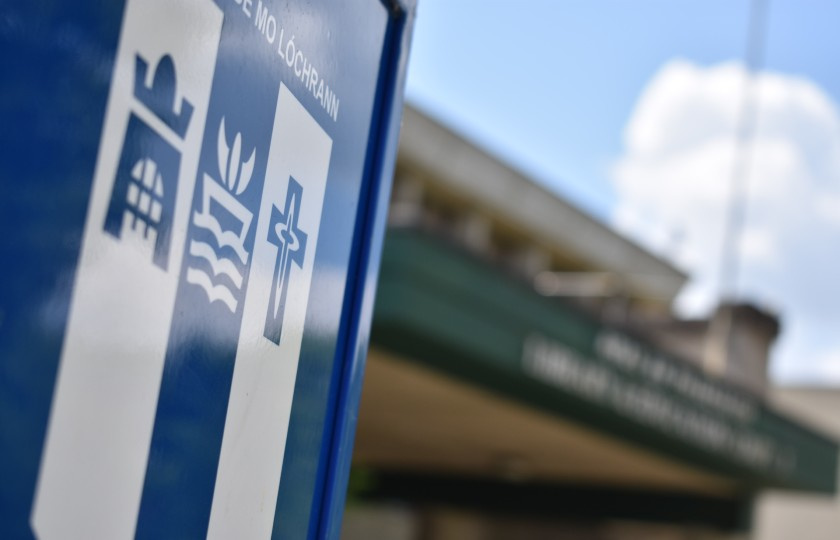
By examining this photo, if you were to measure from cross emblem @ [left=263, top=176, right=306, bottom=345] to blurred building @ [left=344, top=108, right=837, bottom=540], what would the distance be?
751 cm

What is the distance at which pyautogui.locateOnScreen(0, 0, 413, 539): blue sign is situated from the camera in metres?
1.21

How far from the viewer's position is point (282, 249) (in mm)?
1764

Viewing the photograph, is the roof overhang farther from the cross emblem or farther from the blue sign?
the cross emblem

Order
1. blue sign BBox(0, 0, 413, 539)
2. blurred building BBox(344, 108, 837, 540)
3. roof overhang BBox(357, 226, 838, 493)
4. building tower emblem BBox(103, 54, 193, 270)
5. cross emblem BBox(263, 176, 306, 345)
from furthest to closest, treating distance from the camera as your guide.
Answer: blurred building BBox(344, 108, 837, 540) < roof overhang BBox(357, 226, 838, 493) < cross emblem BBox(263, 176, 306, 345) < building tower emblem BBox(103, 54, 193, 270) < blue sign BBox(0, 0, 413, 539)

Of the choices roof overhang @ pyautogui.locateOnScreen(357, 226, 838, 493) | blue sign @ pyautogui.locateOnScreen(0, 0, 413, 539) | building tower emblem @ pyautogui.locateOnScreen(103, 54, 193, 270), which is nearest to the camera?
blue sign @ pyautogui.locateOnScreen(0, 0, 413, 539)

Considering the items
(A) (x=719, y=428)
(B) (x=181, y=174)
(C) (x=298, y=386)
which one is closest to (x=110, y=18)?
(B) (x=181, y=174)

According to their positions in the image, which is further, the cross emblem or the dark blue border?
the dark blue border

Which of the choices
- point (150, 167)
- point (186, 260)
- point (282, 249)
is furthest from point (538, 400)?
point (150, 167)

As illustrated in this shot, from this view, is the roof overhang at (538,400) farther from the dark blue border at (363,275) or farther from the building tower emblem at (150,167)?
the building tower emblem at (150,167)

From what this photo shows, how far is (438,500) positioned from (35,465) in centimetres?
1653

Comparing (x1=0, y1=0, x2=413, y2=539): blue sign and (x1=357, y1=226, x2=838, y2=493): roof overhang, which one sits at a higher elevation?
(x1=357, y1=226, x2=838, y2=493): roof overhang

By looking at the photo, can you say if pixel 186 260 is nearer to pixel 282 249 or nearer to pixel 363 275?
pixel 282 249

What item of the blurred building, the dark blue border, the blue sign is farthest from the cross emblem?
the blurred building

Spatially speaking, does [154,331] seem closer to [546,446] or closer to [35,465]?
[35,465]
